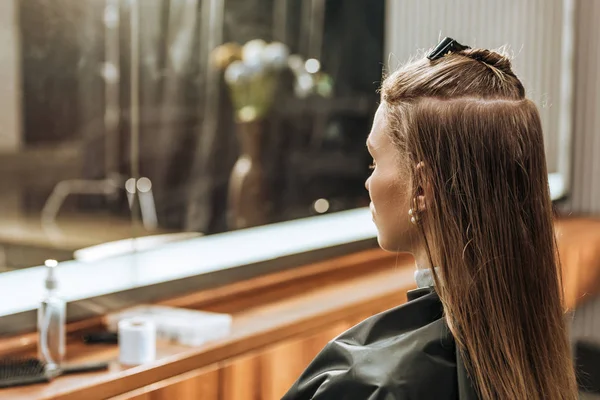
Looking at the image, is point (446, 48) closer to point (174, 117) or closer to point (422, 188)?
point (422, 188)

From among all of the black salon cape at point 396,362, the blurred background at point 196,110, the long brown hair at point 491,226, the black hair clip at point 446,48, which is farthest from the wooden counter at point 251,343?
the black hair clip at point 446,48

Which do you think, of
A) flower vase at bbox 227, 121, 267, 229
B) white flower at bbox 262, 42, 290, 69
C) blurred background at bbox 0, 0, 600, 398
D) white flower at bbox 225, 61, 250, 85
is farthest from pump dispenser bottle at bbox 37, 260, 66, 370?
white flower at bbox 262, 42, 290, 69

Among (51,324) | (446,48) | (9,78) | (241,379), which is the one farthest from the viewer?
(9,78)

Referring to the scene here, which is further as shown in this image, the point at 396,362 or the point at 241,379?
the point at 241,379

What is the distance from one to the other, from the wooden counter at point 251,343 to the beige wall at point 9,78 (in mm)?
533

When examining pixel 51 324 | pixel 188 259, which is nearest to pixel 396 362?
pixel 51 324

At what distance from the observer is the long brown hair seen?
1228 mm

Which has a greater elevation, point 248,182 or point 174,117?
point 174,117

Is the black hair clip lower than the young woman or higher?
higher

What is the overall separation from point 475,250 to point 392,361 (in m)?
0.22

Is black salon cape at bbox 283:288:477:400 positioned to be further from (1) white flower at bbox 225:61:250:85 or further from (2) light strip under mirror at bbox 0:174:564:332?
(1) white flower at bbox 225:61:250:85

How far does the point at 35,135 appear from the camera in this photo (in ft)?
7.25

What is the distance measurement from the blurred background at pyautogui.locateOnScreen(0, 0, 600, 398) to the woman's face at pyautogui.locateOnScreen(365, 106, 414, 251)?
0.37 metres

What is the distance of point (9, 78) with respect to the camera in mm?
2088
